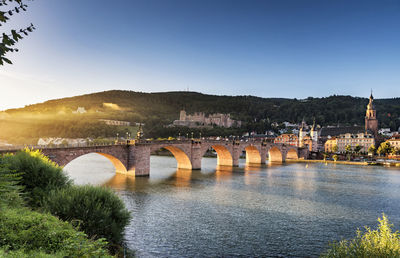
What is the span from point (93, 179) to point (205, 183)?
48.2ft

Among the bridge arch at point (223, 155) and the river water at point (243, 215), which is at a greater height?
the bridge arch at point (223, 155)

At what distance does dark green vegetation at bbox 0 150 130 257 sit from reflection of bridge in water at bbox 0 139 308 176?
586 inches

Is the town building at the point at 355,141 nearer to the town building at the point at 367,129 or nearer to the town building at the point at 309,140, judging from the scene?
the town building at the point at 367,129

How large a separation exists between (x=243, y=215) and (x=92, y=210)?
1290 cm

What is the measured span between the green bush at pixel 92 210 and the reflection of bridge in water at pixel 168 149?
1917 cm

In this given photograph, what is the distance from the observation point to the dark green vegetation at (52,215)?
848cm

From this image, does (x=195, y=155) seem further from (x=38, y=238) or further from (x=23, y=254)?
(x=23, y=254)

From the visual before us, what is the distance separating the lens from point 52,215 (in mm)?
12562

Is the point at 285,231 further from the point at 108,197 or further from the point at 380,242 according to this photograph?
the point at 108,197

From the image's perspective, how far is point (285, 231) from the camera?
20.2m

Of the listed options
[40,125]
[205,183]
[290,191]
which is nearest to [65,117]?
[40,125]

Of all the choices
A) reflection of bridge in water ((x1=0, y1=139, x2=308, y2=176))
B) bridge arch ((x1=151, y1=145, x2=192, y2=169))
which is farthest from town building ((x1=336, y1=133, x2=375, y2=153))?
bridge arch ((x1=151, y1=145, x2=192, y2=169))

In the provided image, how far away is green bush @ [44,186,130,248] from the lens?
14.7m

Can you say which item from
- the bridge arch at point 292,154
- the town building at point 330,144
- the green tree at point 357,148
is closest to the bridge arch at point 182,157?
the bridge arch at point 292,154
